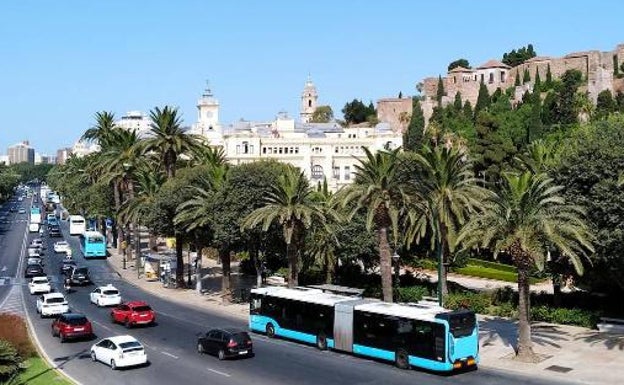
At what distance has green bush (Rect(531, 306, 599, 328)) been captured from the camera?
3744cm

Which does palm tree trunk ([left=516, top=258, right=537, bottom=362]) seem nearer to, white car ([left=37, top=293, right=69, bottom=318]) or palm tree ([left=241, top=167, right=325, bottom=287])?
palm tree ([left=241, top=167, right=325, bottom=287])

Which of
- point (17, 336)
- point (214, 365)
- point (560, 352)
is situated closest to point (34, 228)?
point (17, 336)

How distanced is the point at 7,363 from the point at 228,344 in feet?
30.2

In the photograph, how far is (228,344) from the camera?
32.5 metres

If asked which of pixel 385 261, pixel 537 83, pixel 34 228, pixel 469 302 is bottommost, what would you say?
pixel 469 302

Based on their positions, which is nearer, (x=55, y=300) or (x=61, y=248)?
(x=55, y=300)

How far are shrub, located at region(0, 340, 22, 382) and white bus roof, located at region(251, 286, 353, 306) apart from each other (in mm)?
13814

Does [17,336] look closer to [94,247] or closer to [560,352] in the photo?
[560,352]

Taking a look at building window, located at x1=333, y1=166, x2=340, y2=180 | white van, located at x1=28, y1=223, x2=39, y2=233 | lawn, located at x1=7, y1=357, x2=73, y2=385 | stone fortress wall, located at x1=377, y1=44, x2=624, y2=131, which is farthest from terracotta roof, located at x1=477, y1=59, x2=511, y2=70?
lawn, located at x1=7, y1=357, x2=73, y2=385

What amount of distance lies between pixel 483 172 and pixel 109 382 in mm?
64416

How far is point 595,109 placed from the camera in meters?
119

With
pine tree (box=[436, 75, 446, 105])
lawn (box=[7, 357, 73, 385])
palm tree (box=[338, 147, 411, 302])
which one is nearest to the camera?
lawn (box=[7, 357, 73, 385])

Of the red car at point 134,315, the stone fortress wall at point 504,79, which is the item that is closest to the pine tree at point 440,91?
the stone fortress wall at point 504,79

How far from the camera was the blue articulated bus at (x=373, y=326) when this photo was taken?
2920cm
